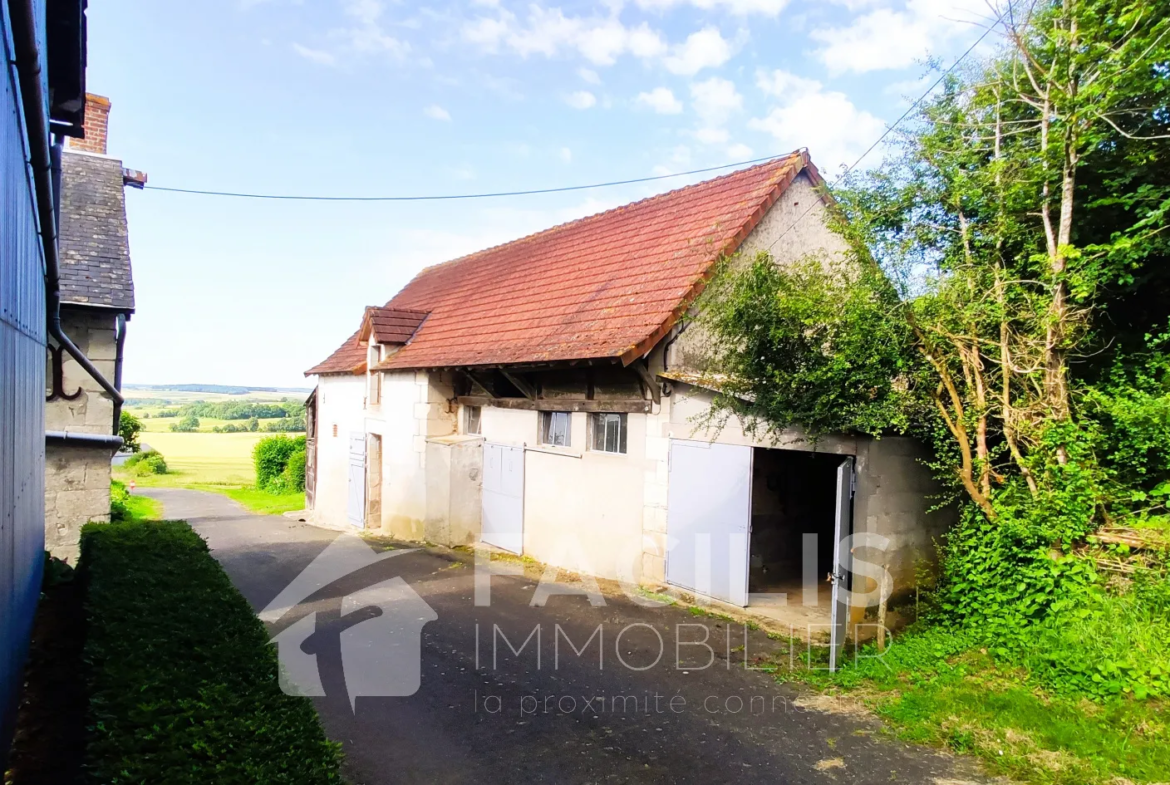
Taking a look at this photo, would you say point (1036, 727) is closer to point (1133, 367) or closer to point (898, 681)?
point (898, 681)

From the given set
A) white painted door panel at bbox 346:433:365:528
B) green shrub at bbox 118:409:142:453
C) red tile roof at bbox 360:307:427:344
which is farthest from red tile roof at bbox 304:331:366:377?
green shrub at bbox 118:409:142:453

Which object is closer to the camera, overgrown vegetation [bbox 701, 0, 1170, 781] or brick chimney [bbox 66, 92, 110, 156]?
overgrown vegetation [bbox 701, 0, 1170, 781]

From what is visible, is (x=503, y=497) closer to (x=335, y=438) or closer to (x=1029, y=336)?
(x=335, y=438)

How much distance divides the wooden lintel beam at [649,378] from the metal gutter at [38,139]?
6.11 metres

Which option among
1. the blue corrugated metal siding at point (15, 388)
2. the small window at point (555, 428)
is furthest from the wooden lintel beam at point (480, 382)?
the blue corrugated metal siding at point (15, 388)

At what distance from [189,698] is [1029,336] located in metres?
6.87

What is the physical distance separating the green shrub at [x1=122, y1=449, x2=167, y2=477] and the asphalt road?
1511 inches

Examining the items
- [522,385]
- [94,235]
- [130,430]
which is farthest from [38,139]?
[130,430]

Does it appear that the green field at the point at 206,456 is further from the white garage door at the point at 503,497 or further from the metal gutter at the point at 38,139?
the metal gutter at the point at 38,139

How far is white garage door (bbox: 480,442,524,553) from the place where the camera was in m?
11.3

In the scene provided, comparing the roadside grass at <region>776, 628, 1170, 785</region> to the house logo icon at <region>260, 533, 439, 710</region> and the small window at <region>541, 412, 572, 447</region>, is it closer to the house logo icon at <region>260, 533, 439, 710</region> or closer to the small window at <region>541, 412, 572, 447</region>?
the house logo icon at <region>260, 533, 439, 710</region>

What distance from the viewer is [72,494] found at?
869 centimetres

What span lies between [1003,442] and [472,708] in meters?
5.41

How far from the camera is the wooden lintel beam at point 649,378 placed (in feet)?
28.7
